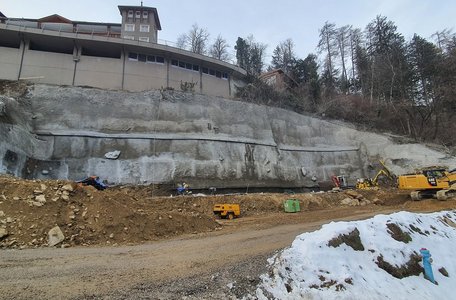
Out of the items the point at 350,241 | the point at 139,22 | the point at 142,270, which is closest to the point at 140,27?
the point at 139,22

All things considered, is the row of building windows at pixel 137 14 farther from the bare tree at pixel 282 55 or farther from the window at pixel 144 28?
the bare tree at pixel 282 55

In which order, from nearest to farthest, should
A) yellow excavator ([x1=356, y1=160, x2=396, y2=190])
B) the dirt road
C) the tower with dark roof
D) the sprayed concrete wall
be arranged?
the dirt road, the sprayed concrete wall, yellow excavator ([x1=356, y1=160, x2=396, y2=190]), the tower with dark roof

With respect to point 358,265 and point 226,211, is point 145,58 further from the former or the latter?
point 358,265

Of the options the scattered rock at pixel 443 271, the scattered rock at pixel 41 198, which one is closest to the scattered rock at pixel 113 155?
the scattered rock at pixel 41 198

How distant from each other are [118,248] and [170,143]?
15220mm

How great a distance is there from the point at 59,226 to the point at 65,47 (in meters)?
25.2

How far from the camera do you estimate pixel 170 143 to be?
2400cm

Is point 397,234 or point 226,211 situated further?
point 226,211

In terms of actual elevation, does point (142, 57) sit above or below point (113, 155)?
above

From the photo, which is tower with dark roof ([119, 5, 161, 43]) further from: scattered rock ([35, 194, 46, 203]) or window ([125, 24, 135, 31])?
scattered rock ([35, 194, 46, 203])

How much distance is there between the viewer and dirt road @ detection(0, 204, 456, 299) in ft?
17.1

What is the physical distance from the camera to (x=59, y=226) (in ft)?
31.3

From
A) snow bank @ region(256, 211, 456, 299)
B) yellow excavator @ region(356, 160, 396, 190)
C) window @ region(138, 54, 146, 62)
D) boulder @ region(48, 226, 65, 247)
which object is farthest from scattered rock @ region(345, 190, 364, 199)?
window @ region(138, 54, 146, 62)

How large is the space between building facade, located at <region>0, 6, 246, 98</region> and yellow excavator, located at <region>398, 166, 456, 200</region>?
19328 mm
